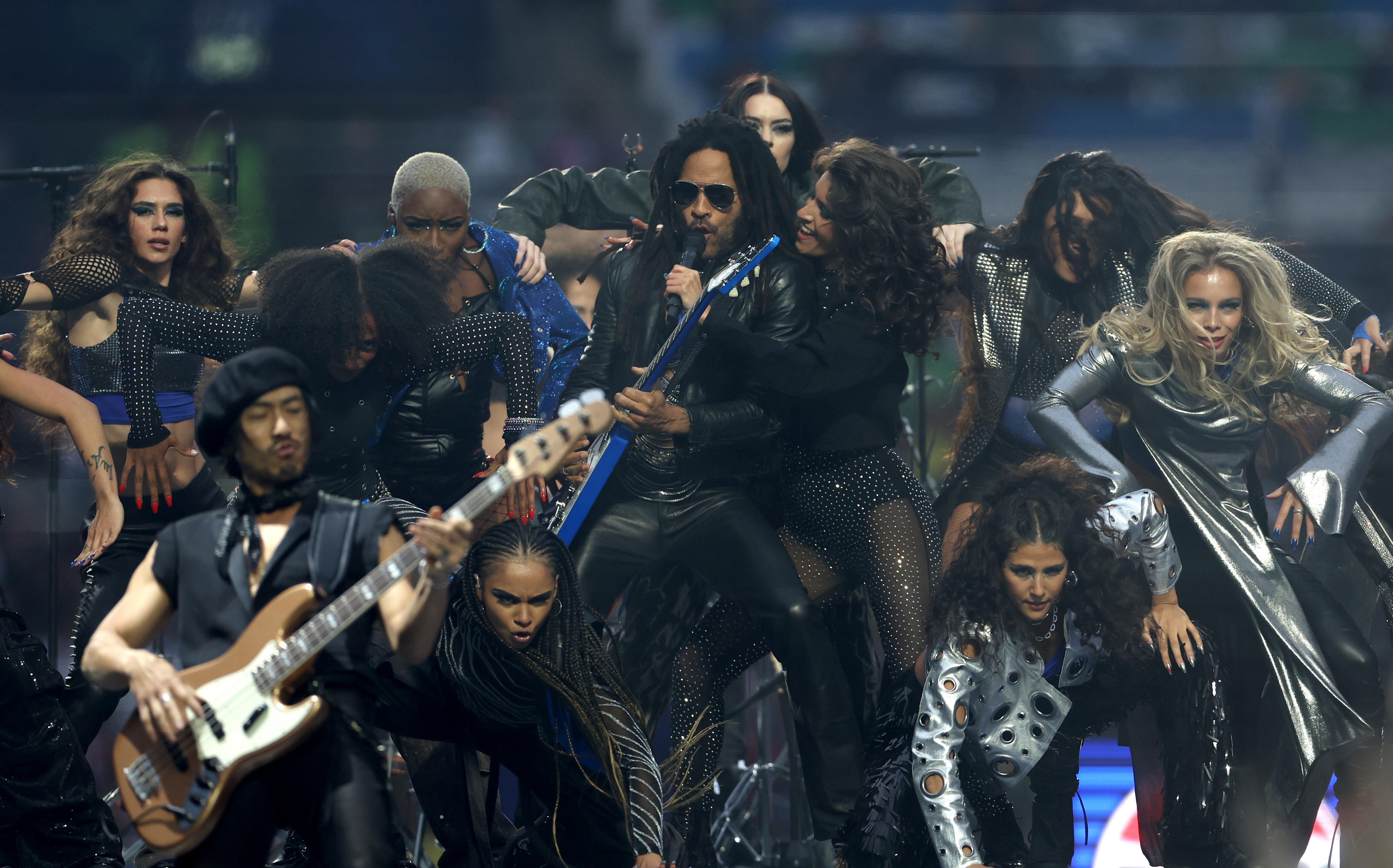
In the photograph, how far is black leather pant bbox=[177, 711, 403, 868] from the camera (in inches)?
109

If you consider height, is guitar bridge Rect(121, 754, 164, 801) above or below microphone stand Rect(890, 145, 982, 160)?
below

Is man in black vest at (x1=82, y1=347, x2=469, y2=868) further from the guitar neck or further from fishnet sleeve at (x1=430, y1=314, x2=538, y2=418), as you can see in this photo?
fishnet sleeve at (x1=430, y1=314, x2=538, y2=418)

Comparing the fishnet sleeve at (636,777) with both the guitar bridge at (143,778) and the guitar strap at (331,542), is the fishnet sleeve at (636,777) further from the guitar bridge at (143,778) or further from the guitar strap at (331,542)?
the guitar bridge at (143,778)

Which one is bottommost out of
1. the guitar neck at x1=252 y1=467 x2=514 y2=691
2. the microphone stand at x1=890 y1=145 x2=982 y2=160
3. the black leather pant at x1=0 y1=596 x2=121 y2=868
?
the black leather pant at x1=0 y1=596 x2=121 y2=868

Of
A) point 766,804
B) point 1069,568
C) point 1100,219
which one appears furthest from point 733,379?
point 766,804

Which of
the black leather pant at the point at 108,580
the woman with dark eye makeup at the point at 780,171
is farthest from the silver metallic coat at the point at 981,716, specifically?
the black leather pant at the point at 108,580

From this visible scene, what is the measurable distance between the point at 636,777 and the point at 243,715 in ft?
4.06

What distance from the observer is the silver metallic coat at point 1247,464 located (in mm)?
4293

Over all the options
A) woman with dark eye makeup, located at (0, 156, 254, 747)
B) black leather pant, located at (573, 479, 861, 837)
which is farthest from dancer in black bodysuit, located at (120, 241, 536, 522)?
black leather pant, located at (573, 479, 861, 837)

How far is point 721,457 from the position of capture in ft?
13.8

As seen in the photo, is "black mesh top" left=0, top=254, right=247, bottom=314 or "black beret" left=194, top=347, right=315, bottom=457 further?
"black mesh top" left=0, top=254, right=247, bottom=314

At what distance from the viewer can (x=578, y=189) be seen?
15.6 feet

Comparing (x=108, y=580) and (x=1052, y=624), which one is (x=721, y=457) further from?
(x=108, y=580)

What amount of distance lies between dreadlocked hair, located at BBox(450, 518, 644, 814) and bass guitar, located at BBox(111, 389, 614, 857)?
98 cm
